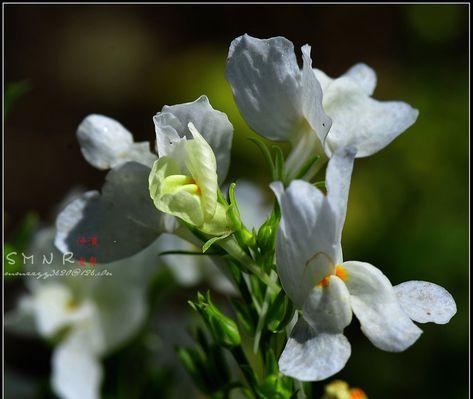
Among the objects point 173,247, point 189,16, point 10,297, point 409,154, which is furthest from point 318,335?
point 189,16

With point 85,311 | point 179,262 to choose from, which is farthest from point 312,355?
point 85,311

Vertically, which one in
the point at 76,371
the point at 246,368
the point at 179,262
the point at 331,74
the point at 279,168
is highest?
the point at 279,168

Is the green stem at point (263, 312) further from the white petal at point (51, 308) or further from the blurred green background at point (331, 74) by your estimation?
the blurred green background at point (331, 74)

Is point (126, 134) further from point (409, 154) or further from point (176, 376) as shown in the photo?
point (409, 154)

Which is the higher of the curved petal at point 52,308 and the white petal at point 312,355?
the white petal at point 312,355

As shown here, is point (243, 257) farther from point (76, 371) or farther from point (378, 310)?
point (76, 371)

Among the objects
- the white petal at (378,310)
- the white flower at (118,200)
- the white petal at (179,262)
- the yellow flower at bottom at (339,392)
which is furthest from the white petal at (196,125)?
the white petal at (179,262)
